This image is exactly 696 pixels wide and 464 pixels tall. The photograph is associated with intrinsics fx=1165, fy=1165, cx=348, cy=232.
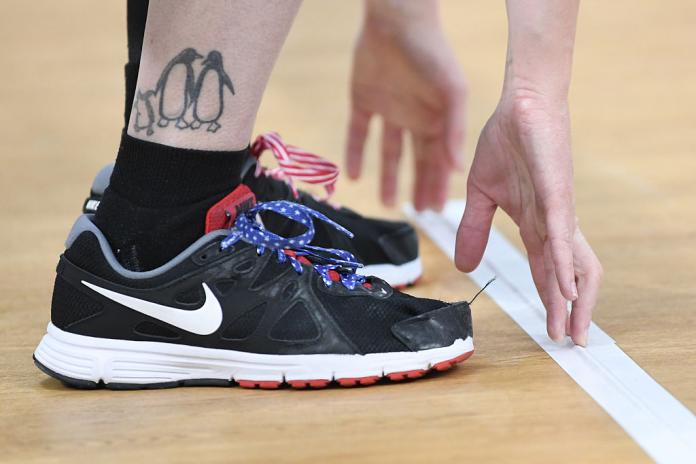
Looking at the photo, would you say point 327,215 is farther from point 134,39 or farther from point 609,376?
point 609,376

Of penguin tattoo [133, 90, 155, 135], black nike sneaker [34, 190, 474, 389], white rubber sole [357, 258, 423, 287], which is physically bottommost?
white rubber sole [357, 258, 423, 287]

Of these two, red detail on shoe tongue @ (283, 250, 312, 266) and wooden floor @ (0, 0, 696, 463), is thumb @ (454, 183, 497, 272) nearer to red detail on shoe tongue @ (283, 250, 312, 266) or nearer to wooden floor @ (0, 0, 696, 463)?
wooden floor @ (0, 0, 696, 463)

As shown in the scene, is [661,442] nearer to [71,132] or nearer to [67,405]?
[67,405]

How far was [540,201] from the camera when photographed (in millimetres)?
1222

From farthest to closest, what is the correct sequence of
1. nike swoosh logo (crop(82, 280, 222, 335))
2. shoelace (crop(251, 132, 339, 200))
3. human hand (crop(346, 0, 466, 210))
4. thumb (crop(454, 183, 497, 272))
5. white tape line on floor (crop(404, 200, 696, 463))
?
human hand (crop(346, 0, 466, 210))
shoelace (crop(251, 132, 339, 200))
thumb (crop(454, 183, 497, 272))
nike swoosh logo (crop(82, 280, 222, 335))
white tape line on floor (crop(404, 200, 696, 463))

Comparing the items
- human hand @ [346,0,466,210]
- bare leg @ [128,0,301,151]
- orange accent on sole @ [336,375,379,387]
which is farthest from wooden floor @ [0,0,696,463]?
bare leg @ [128,0,301,151]

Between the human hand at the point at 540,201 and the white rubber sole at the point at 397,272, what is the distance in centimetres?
19

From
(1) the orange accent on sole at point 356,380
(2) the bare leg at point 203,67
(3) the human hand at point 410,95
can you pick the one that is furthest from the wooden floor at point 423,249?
(2) the bare leg at point 203,67

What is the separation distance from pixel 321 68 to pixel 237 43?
179cm

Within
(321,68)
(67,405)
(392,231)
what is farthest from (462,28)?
(67,405)

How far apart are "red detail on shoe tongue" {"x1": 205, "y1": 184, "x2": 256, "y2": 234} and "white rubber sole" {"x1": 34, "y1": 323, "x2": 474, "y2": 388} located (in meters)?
0.13

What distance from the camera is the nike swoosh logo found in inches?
46.2

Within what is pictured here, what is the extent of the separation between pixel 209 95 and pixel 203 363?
10.8 inches

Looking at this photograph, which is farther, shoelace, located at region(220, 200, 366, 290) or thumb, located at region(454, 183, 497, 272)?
thumb, located at region(454, 183, 497, 272)
